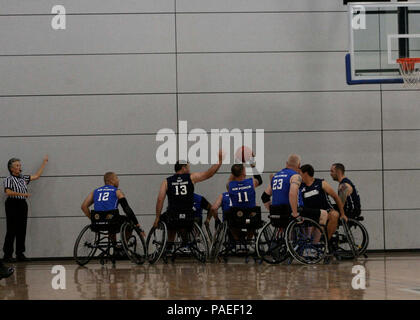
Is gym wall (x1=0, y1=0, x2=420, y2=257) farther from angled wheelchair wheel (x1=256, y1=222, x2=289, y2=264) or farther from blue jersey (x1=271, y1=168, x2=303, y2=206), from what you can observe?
blue jersey (x1=271, y1=168, x2=303, y2=206)

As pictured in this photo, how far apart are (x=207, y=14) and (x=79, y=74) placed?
91.2 inches

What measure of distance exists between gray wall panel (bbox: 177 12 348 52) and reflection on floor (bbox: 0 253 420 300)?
3730 mm

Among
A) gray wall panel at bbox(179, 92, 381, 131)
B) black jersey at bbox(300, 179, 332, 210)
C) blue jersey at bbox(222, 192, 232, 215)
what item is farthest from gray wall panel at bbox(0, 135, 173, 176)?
black jersey at bbox(300, 179, 332, 210)

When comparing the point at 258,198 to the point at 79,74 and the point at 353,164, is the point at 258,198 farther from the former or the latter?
the point at 79,74

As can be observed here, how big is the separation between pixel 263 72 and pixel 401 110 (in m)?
2.35

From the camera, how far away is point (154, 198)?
12.3 m

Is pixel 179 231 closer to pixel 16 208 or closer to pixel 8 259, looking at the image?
pixel 16 208

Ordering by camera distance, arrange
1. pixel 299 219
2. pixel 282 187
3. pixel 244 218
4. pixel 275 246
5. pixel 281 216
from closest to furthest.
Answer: pixel 299 219
pixel 281 216
pixel 282 187
pixel 275 246
pixel 244 218

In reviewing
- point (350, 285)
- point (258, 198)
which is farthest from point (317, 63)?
point (350, 285)

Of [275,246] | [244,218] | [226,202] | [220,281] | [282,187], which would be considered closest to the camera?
[220,281]

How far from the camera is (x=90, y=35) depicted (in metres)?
12.3

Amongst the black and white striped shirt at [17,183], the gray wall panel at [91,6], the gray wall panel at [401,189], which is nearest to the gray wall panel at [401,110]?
the gray wall panel at [401,189]

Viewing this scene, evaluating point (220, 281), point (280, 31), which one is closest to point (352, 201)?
point (280, 31)

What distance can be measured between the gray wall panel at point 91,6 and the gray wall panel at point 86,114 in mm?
1425
